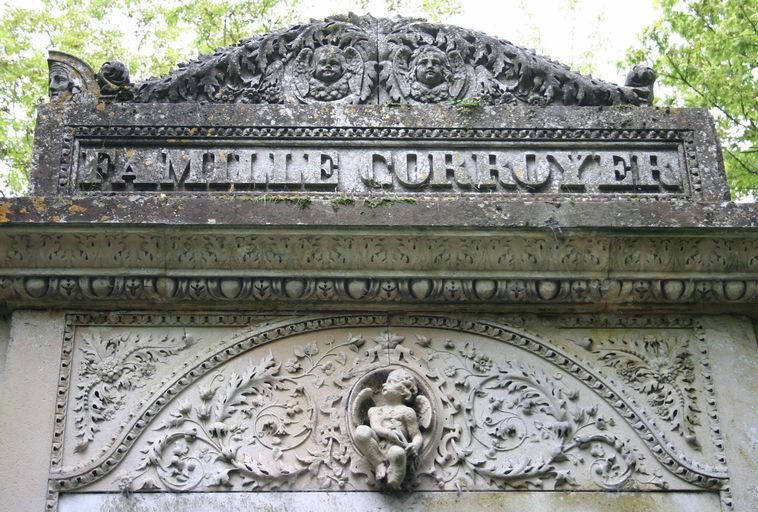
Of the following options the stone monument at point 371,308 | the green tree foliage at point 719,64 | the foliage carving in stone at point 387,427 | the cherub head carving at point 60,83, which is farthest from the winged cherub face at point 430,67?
the green tree foliage at point 719,64

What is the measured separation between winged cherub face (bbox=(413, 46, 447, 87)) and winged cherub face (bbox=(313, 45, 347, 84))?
506 mm

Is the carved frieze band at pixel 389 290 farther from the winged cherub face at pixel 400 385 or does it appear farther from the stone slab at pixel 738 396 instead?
the winged cherub face at pixel 400 385

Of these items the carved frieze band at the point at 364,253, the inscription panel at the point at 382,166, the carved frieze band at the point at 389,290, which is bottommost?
the carved frieze band at the point at 389,290

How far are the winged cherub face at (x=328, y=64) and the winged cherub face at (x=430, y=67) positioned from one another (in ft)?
1.66

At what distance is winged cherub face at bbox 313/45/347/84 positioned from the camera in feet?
26.5

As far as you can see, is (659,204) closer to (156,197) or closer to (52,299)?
(156,197)

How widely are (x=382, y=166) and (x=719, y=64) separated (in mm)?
5764

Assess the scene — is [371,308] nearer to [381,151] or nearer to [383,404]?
[383,404]

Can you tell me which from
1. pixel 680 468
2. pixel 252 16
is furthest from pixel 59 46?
pixel 680 468

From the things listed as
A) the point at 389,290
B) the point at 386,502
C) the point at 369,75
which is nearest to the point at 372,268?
the point at 389,290

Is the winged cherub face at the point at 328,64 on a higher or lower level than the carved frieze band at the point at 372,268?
higher

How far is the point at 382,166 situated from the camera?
766 centimetres

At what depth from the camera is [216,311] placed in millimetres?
7352

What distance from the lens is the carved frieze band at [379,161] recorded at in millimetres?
7551
